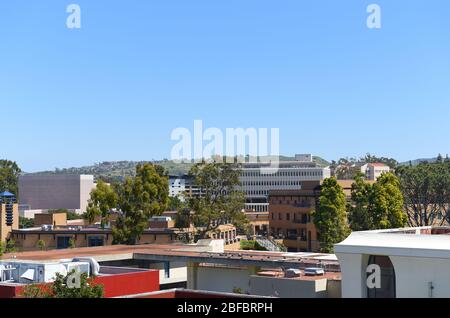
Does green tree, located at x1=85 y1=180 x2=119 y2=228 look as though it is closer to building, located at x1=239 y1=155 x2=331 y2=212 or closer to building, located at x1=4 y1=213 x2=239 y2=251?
building, located at x1=4 y1=213 x2=239 y2=251

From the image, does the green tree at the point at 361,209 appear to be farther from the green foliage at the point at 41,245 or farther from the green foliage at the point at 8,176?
the green foliage at the point at 8,176

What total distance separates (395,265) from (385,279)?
2.31ft

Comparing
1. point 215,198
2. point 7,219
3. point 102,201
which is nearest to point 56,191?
point 7,219

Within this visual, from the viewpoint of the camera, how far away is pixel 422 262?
23.7m

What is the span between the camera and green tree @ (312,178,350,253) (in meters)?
56.3

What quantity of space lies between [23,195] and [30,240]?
316ft

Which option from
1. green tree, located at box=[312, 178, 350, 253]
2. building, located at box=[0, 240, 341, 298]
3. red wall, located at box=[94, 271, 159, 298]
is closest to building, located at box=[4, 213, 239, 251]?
building, located at box=[0, 240, 341, 298]

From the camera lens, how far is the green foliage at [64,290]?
27062mm

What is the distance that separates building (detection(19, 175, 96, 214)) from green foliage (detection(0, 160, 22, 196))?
34.7ft

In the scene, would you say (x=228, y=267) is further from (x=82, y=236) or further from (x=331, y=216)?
(x=82, y=236)

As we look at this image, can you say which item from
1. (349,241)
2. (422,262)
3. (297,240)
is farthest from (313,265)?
(297,240)
